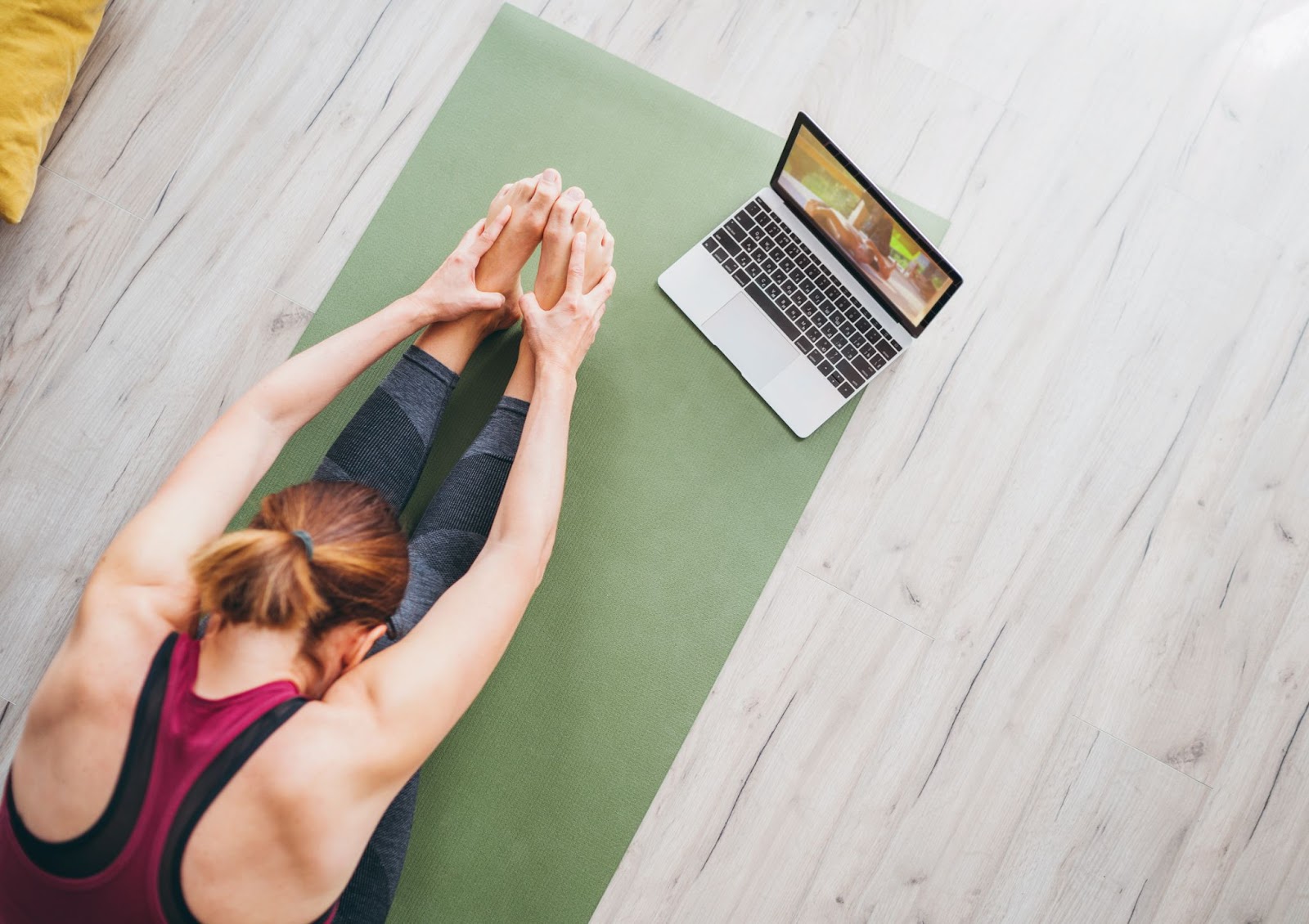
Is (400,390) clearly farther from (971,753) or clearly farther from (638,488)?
(971,753)

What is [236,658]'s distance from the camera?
2.77 ft

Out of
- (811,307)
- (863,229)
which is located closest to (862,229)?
(863,229)

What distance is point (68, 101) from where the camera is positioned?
1483mm

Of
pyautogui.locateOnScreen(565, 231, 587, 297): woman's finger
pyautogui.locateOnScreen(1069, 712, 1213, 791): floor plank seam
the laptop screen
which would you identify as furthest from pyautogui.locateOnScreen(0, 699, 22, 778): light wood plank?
pyautogui.locateOnScreen(1069, 712, 1213, 791): floor plank seam

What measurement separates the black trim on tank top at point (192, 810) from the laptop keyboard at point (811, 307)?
3.06 ft

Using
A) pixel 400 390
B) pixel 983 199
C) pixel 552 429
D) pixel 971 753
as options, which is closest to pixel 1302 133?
pixel 983 199

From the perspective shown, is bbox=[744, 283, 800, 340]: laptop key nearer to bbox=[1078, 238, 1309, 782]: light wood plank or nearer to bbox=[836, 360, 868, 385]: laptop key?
bbox=[836, 360, 868, 385]: laptop key

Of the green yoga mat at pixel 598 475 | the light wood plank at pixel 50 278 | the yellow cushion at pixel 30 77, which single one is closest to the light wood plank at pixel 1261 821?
the green yoga mat at pixel 598 475

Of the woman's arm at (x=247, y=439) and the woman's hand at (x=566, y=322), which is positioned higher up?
the woman's hand at (x=566, y=322)

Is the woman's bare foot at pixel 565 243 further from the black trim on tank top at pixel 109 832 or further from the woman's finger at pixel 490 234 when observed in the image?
the black trim on tank top at pixel 109 832

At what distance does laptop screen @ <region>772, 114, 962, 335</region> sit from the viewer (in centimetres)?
122

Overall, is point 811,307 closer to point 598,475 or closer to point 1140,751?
point 598,475

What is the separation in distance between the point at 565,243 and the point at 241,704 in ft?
2.56

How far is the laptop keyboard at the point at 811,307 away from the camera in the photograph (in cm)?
138
